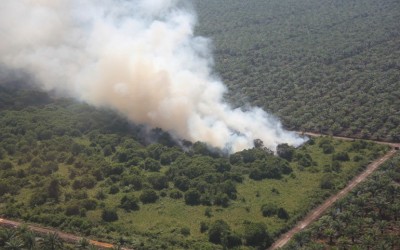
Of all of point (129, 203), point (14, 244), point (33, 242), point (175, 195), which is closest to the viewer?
point (14, 244)

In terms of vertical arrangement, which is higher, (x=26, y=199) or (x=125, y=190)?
(x=125, y=190)

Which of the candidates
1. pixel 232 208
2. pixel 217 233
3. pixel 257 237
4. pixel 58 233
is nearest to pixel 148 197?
pixel 232 208

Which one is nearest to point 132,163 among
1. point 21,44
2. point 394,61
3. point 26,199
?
point 26,199

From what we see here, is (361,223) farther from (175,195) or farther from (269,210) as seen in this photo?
(175,195)

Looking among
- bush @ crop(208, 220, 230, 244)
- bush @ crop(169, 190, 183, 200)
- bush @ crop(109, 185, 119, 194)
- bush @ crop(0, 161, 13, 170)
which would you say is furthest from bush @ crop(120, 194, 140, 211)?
bush @ crop(0, 161, 13, 170)

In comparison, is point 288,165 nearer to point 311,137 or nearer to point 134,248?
point 311,137

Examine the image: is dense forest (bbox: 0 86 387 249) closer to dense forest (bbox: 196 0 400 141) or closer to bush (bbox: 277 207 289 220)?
bush (bbox: 277 207 289 220)
